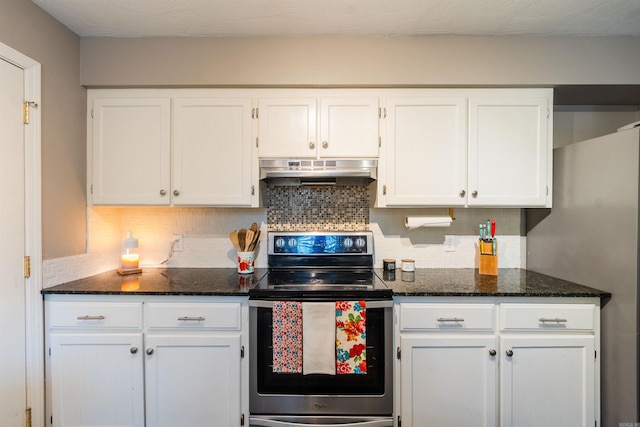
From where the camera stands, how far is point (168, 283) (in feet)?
6.27

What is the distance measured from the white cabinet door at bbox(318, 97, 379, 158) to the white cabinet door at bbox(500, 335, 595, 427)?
142 cm

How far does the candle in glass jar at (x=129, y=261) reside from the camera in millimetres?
2158

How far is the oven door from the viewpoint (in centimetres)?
170

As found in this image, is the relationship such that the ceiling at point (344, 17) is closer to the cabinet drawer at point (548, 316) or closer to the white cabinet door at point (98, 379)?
the cabinet drawer at point (548, 316)

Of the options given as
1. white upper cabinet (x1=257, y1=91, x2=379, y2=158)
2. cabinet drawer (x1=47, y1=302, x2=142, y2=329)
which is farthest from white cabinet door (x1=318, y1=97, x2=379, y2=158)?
cabinet drawer (x1=47, y1=302, x2=142, y2=329)

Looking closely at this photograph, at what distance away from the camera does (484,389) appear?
1701 mm

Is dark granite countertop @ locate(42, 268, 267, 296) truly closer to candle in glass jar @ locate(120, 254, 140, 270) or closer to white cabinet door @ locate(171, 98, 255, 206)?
candle in glass jar @ locate(120, 254, 140, 270)

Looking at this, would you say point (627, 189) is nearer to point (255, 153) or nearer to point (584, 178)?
point (584, 178)

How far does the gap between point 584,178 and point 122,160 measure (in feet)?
9.18

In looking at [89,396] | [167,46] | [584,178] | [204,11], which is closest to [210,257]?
[89,396]

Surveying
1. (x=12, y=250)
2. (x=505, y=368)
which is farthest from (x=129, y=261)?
(x=505, y=368)

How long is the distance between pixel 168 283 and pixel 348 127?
1463 mm

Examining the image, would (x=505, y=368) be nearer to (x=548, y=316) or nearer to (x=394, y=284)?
(x=548, y=316)

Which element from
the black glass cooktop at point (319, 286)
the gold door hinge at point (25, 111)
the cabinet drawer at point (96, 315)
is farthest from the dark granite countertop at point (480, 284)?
the gold door hinge at point (25, 111)
